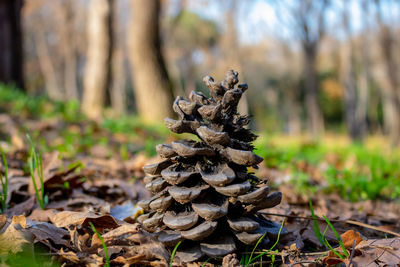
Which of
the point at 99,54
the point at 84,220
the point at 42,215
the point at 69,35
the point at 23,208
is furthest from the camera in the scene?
the point at 69,35

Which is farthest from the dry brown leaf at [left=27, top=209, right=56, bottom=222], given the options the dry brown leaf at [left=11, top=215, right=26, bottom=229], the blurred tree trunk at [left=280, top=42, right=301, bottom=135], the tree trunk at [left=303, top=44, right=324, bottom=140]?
the blurred tree trunk at [left=280, top=42, right=301, bottom=135]

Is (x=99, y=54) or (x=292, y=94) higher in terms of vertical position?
(x=99, y=54)

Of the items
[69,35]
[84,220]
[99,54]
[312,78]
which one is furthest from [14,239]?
[69,35]

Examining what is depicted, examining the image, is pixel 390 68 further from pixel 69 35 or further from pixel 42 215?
pixel 69 35

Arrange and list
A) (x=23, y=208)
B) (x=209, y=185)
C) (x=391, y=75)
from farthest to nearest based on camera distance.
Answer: (x=391, y=75)
(x=23, y=208)
(x=209, y=185)

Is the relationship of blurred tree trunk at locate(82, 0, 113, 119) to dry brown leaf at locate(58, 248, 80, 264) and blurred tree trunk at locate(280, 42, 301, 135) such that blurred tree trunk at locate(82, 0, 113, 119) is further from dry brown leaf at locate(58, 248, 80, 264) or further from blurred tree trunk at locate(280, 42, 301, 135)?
blurred tree trunk at locate(280, 42, 301, 135)

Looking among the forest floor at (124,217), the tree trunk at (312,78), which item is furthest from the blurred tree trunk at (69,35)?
the forest floor at (124,217)
